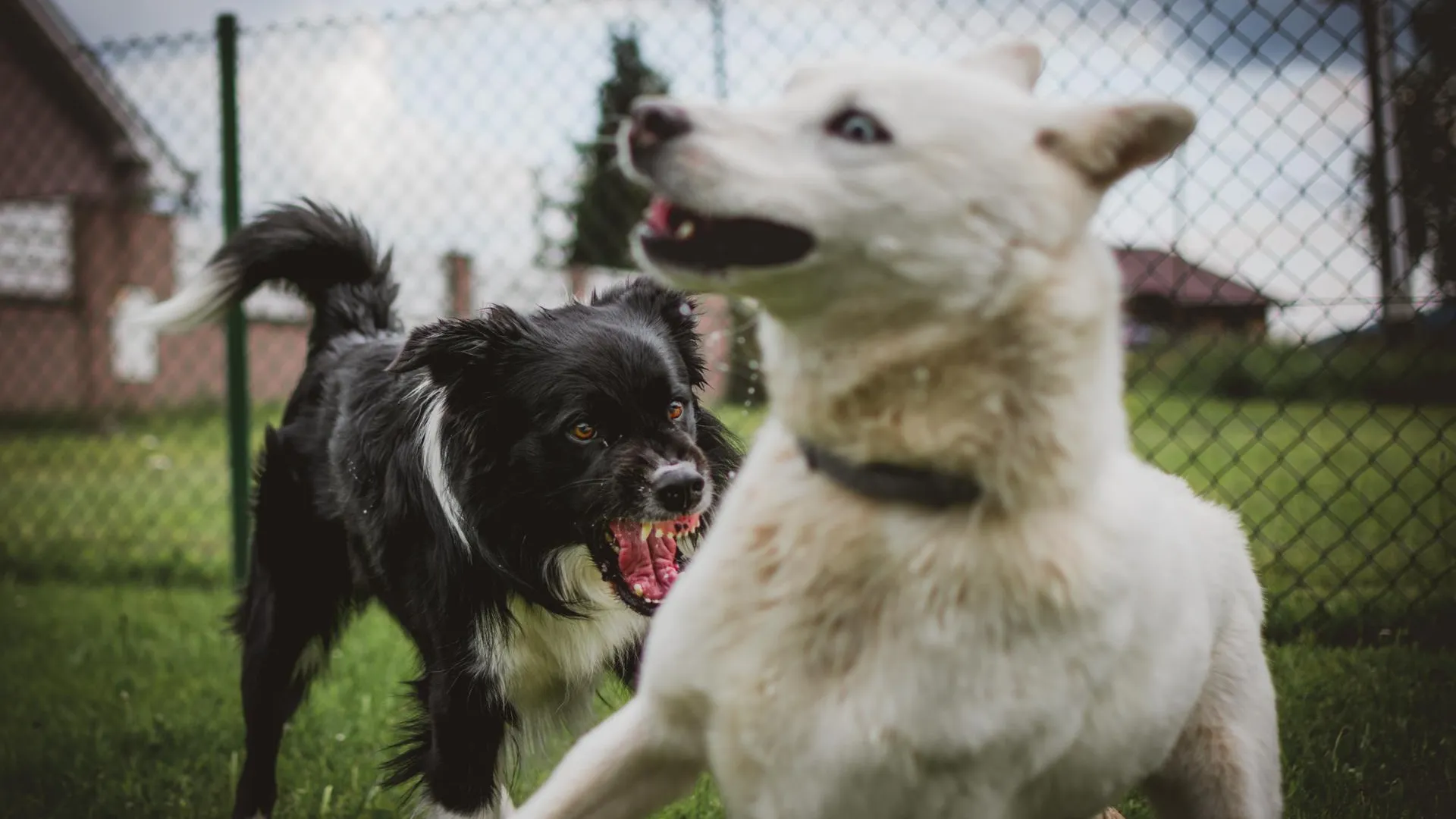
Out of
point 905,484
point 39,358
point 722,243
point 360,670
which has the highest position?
point 722,243

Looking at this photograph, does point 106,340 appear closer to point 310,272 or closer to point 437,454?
Result: point 310,272

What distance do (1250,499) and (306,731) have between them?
381cm

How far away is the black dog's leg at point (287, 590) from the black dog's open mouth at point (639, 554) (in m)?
1.00

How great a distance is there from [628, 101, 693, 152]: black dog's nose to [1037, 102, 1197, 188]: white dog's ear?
432 millimetres

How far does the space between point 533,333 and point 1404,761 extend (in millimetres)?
2401

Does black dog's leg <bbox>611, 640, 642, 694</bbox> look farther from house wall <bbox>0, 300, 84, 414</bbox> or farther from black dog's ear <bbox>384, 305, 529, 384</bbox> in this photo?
house wall <bbox>0, 300, 84, 414</bbox>

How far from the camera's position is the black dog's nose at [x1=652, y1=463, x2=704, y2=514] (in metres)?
2.40

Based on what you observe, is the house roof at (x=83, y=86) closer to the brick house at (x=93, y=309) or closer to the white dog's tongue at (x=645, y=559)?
the brick house at (x=93, y=309)

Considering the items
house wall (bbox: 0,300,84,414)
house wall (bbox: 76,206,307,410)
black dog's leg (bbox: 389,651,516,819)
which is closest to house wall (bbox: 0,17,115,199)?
house wall (bbox: 76,206,307,410)

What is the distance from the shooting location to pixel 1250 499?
14.9ft

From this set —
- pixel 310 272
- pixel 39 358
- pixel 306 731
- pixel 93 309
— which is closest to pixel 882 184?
pixel 310 272

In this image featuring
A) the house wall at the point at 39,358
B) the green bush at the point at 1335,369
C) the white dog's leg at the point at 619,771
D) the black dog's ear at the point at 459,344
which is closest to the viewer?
the white dog's leg at the point at 619,771

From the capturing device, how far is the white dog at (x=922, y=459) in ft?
4.08

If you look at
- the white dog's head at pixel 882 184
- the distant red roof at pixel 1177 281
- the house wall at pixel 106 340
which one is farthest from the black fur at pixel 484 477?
the house wall at pixel 106 340
